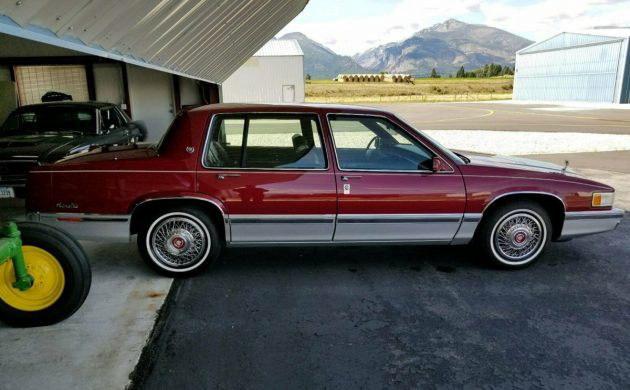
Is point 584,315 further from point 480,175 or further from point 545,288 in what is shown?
point 480,175

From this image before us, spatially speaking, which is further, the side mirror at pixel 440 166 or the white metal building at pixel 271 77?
the white metal building at pixel 271 77

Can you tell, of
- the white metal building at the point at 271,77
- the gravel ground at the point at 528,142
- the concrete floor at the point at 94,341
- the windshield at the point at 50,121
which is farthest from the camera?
the white metal building at the point at 271,77

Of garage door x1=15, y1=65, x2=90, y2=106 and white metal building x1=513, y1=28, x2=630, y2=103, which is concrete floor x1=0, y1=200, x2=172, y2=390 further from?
white metal building x1=513, y1=28, x2=630, y2=103

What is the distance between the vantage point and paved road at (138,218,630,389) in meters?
2.80

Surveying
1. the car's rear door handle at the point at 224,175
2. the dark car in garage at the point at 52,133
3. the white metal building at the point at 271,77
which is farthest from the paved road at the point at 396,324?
the white metal building at the point at 271,77

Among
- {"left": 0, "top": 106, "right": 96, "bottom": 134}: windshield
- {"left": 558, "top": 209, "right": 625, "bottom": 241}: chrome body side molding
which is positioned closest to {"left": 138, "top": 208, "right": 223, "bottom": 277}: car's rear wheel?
{"left": 558, "top": 209, "right": 625, "bottom": 241}: chrome body side molding

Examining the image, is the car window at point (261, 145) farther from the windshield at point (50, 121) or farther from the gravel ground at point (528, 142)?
the gravel ground at point (528, 142)

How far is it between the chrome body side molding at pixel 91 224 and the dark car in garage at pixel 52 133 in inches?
86.4

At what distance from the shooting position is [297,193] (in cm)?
410

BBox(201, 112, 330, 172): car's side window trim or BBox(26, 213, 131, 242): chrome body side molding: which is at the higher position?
BBox(201, 112, 330, 172): car's side window trim

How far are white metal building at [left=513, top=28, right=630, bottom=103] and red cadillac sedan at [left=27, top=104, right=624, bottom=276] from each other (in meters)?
42.9

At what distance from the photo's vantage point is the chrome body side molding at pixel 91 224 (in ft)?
13.3

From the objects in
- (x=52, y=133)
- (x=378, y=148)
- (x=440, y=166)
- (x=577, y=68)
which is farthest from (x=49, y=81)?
(x=577, y=68)

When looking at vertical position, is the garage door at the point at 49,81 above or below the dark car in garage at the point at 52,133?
above
